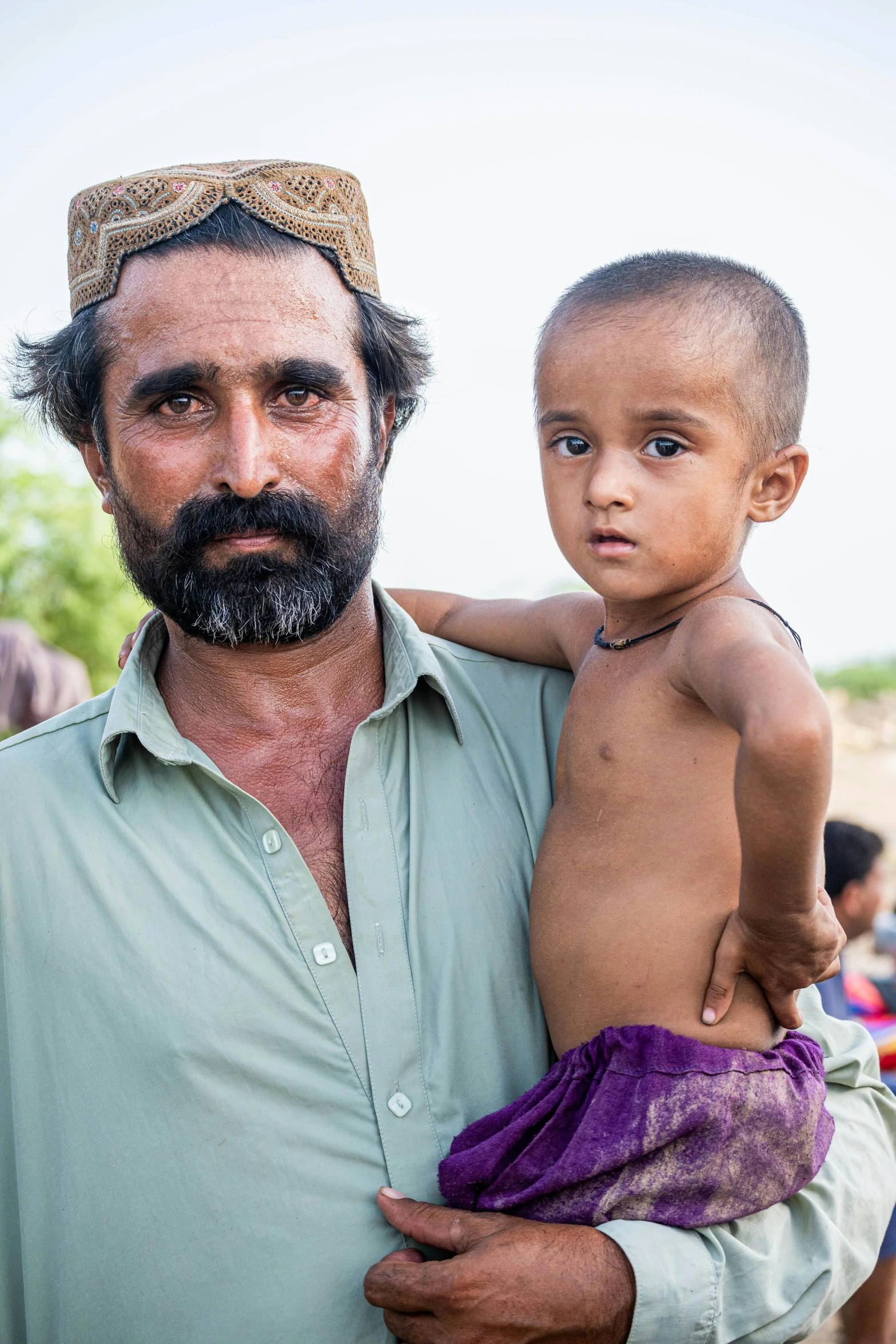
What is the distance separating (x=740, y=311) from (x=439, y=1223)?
158 cm

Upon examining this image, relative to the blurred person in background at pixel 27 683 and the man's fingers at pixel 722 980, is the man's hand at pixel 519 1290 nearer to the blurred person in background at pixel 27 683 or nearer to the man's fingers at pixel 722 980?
the man's fingers at pixel 722 980

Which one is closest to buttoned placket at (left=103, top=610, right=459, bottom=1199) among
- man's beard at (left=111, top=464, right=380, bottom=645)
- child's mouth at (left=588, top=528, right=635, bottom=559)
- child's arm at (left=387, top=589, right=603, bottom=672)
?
man's beard at (left=111, top=464, right=380, bottom=645)

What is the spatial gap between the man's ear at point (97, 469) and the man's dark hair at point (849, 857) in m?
3.72

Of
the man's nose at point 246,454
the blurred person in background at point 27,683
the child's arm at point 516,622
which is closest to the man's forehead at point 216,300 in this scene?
the man's nose at point 246,454

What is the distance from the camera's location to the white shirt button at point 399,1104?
1830 millimetres

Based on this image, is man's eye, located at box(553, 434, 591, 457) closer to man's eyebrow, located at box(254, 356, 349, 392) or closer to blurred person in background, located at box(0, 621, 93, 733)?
man's eyebrow, located at box(254, 356, 349, 392)

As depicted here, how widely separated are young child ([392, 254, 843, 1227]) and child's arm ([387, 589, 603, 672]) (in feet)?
0.89

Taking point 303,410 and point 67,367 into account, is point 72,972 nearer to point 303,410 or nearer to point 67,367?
point 303,410

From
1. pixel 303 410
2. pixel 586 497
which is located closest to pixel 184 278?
pixel 303 410

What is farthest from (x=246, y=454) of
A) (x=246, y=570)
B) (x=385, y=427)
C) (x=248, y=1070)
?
(x=248, y=1070)

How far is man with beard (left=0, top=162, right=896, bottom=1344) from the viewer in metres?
1.76

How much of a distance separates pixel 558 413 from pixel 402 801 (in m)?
0.79

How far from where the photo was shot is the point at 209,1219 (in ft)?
5.83

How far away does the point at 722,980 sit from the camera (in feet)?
5.56
